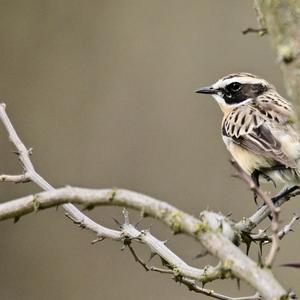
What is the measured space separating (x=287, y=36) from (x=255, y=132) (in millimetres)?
2902

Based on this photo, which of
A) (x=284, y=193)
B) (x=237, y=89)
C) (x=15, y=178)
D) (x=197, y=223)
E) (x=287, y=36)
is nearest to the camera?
(x=287, y=36)

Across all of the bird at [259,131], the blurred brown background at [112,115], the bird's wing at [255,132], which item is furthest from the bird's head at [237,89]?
the blurred brown background at [112,115]

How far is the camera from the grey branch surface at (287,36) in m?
1.75

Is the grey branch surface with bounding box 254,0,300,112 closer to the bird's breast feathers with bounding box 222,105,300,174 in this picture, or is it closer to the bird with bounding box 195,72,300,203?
the bird with bounding box 195,72,300,203

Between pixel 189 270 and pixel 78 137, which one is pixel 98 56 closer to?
pixel 78 137

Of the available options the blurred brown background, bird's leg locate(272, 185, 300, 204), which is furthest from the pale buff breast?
the blurred brown background

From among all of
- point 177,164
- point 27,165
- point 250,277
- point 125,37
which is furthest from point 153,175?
point 250,277

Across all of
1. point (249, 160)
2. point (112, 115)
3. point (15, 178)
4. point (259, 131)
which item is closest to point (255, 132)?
point (259, 131)

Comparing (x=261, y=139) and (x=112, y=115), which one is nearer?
(x=261, y=139)

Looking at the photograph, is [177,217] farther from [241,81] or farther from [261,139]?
[241,81]

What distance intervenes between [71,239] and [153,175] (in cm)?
87

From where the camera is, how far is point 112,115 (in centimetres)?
778

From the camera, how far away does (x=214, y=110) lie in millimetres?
7645

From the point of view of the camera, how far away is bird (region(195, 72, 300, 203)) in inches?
169
